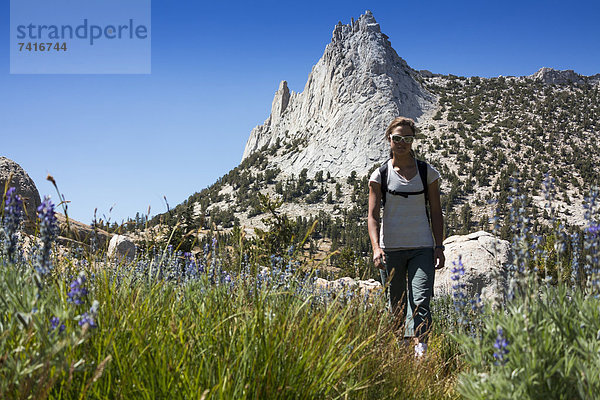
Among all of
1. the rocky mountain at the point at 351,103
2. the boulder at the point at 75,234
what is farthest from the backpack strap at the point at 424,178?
the rocky mountain at the point at 351,103

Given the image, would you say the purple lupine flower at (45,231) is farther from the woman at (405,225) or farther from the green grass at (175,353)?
the woman at (405,225)

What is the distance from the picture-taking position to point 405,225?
3996mm

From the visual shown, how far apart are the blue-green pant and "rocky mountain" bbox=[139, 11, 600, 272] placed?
30.7 m

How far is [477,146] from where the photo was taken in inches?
1993

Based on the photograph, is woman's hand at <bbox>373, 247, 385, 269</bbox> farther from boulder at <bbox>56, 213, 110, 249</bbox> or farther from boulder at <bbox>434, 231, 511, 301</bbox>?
boulder at <bbox>434, 231, 511, 301</bbox>

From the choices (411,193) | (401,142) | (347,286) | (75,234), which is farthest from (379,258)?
(75,234)

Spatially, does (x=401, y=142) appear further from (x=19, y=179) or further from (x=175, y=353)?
(x=19, y=179)

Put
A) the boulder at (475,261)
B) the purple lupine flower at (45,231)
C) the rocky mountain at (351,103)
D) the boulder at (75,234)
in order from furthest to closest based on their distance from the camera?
the rocky mountain at (351,103)
the boulder at (475,261)
the boulder at (75,234)
the purple lupine flower at (45,231)

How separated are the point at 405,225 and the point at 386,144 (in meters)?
53.6

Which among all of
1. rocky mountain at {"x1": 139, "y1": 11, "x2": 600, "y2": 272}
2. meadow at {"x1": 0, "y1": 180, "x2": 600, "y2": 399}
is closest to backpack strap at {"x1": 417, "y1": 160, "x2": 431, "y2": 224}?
meadow at {"x1": 0, "y1": 180, "x2": 600, "y2": 399}

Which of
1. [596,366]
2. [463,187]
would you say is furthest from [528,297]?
[463,187]

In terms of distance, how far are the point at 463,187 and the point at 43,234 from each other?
46.1 meters

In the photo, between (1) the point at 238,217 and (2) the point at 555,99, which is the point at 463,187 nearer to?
(1) the point at 238,217

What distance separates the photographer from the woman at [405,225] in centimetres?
393
